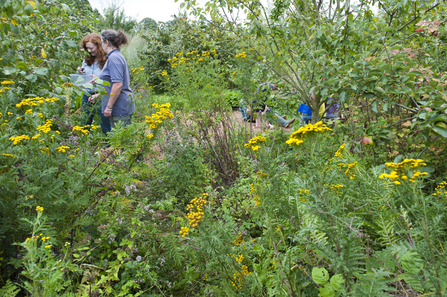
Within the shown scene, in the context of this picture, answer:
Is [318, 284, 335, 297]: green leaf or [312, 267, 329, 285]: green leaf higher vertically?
[312, 267, 329, 285]: green leaf

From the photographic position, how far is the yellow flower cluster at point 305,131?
3.56 feet

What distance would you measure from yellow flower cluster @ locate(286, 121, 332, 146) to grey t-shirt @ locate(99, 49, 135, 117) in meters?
3.08

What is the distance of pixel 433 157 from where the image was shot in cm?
Answer: 204

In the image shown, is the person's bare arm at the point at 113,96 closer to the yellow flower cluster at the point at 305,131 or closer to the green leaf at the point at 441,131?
the yellow flower cluster at the point at 305,131

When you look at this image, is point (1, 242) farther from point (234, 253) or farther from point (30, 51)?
point (30, 51)

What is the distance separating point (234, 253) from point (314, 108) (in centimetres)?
203

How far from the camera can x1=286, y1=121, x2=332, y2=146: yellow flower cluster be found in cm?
109

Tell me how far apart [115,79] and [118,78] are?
1.6 inches

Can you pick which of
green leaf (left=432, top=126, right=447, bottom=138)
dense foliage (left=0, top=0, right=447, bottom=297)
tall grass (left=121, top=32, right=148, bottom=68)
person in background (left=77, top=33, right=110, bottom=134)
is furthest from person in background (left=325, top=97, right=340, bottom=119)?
tall grass (left=121, top=32, right=148, bottom=68)

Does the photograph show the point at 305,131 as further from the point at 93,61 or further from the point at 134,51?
the point at 134,51

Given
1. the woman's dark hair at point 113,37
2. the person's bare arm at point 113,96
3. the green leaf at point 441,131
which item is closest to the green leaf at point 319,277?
the green leaf at point 441,131

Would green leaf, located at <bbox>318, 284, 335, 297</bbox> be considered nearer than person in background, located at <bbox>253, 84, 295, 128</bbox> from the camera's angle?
Yes

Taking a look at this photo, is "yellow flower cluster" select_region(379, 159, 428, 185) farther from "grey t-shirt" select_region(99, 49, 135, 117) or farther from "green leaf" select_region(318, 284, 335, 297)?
"grey t-shirt" select_region(99, 49, 135, 117)

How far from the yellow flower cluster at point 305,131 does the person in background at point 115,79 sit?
9.28ft
